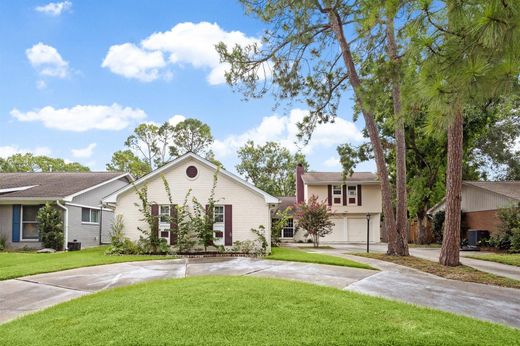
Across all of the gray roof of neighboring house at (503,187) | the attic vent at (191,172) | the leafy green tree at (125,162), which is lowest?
the gray roof of neighboring house at (503,187)

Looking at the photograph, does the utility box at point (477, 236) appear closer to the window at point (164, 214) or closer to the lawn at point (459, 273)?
the lawn at point (459, 273)

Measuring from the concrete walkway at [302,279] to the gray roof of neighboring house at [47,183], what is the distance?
27.5 feet

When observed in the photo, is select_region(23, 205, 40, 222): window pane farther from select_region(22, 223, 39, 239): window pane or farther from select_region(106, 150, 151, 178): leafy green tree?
select_region(106, 150, 151, 178): leafy green tree

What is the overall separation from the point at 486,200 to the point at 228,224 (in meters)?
15.4

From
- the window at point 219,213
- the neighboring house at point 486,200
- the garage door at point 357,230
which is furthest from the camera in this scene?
the garage door at point 357,230

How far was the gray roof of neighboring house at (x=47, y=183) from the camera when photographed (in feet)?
59.2

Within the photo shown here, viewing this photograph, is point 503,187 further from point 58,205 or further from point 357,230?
point 58,205

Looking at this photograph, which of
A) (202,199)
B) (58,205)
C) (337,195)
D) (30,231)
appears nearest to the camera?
(202,199)

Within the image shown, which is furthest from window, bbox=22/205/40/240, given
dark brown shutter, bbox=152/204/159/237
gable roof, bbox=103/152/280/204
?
dark brown shutter, bbox=152/204/159/237

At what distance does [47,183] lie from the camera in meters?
20.7

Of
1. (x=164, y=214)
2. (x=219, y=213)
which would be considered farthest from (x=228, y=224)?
(x=164, y=214)

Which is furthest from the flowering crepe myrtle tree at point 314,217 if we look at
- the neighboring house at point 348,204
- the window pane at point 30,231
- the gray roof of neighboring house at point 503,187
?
the window pane at point 30,231

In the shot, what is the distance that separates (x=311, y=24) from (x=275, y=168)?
30.3 m

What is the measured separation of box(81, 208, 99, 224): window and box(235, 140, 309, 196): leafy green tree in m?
25.0
